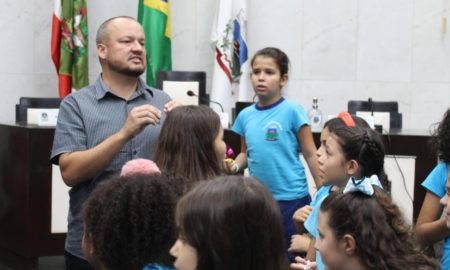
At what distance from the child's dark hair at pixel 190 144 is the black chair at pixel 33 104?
3.51 m

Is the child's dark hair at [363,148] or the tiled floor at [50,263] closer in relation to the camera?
the child's dark hair at [363,148]

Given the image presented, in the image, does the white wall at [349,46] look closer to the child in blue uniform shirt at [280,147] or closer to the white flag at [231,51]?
the white flag at [231,51]

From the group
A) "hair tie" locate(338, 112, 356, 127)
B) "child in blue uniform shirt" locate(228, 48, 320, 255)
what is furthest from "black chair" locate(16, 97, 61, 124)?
"hair tie" locate(338, 112, 356, 127)

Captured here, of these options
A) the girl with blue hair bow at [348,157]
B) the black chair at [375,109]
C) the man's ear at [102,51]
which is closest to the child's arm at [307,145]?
the girl with blue hair bow at [348,157]

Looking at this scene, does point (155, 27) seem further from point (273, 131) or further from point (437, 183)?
point (437, 183)

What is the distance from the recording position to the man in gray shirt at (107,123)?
3.11 m

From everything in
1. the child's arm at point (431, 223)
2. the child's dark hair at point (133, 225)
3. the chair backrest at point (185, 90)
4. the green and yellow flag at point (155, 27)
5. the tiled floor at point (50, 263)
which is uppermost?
the green and yellow flag at point (155, 27)

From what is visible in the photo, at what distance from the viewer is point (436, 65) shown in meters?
9.29

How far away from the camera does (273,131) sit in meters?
4.48

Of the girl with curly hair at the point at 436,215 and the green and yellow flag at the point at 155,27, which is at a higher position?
the green and yellow flag at the point at 155,27

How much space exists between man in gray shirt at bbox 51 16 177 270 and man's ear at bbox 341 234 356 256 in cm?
95

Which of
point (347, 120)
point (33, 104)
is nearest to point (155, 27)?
point (33, 104)

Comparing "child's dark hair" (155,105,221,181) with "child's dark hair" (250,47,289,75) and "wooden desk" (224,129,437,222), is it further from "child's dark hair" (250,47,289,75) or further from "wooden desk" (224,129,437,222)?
"wooden desk" (224,129,437,222)

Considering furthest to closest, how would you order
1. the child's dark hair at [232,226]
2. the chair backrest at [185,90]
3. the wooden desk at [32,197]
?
the chair backrest at [185,90] < the wooden desk at [32,197] < the child's dark hair at [232,226]
